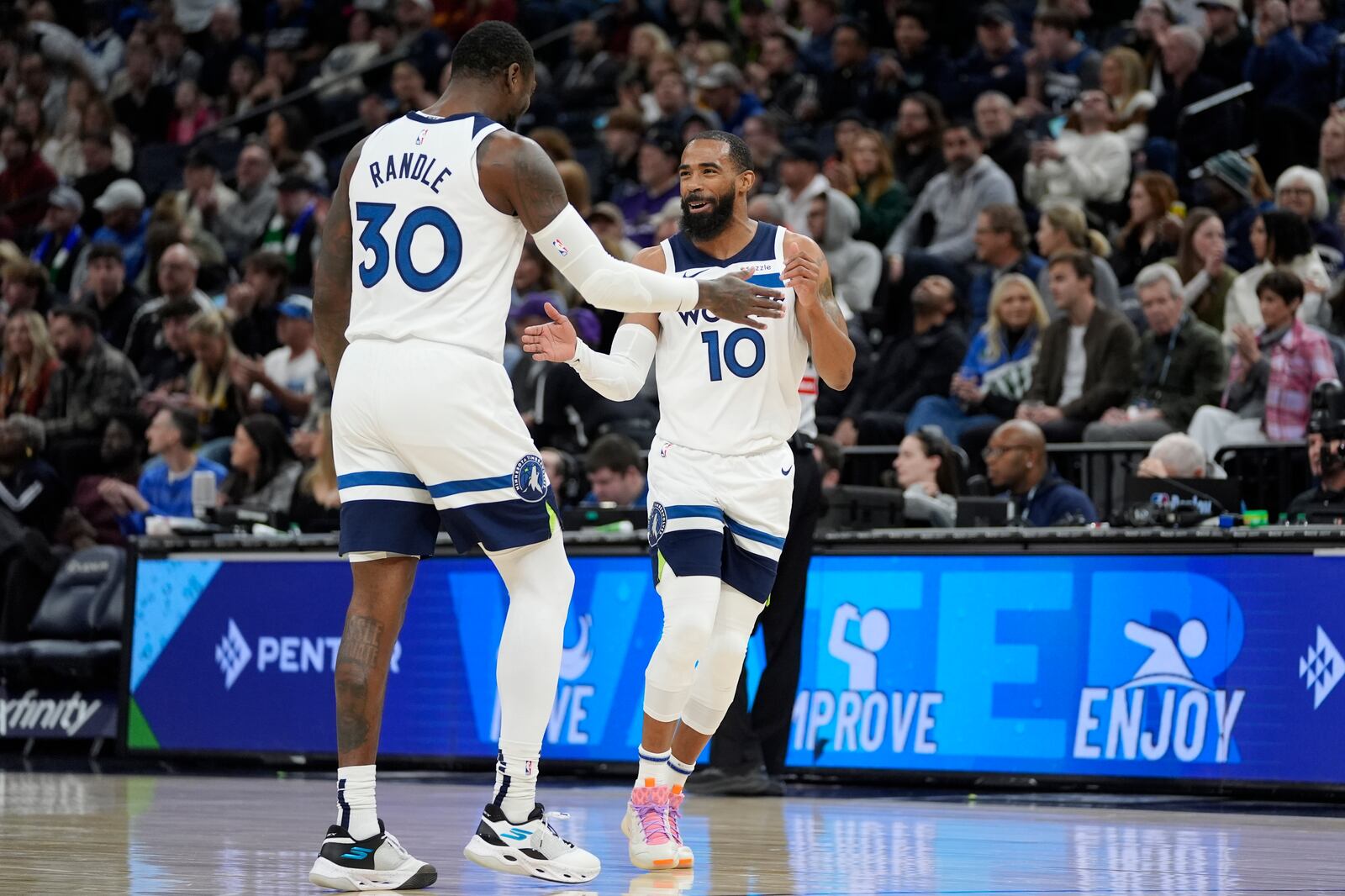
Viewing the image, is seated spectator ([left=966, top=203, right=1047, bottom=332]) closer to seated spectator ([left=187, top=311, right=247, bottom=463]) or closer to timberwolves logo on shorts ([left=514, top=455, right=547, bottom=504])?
seated spectator ([left=187, top=311, right=247, bottom=463])

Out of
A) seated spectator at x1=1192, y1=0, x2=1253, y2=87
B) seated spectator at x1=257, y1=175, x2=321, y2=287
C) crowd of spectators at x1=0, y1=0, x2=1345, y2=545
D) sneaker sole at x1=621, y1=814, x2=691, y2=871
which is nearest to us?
sneaker sole at x1=621, y1=814, x2=691, y2=871

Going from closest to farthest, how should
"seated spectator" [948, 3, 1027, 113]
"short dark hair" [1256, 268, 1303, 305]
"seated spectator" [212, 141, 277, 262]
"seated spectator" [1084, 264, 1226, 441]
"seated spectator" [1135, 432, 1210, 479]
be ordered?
"seated spectator" [1135, 432, 1210, 479]
"short dark hair" [1256, 268, 1303, 305]
"seated spectator" [1084, 264, 1226, 441]
"seated spectator" [948, 3, 1027, 113]
"seated spectator" [212, 141, 277, 262]

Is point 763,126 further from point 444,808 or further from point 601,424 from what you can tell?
point 444,808

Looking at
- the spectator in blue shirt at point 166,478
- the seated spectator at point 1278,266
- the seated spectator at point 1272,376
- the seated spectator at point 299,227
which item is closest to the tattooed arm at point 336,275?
the seated spectator at point 1272,376

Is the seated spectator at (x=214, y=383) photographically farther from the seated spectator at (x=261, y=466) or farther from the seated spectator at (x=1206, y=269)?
the seated spectator at (x=1206, y=269)

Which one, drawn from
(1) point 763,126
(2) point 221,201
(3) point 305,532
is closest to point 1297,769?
(3) point 305,532

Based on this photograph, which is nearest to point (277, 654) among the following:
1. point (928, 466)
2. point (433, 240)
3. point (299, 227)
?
point (928, 466)

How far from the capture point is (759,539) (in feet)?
22.4

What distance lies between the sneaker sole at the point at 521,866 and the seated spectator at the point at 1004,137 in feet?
34.9

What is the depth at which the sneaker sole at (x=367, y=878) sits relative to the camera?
536cm

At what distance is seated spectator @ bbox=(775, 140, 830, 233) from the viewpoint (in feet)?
49.6

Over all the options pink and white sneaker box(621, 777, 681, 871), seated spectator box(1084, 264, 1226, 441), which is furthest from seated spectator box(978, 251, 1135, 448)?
pink and white sneaker box(621, 777, 681, 871)

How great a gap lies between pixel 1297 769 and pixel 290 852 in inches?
184

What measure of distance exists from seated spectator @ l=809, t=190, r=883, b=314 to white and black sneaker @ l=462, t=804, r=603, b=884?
363 inches
